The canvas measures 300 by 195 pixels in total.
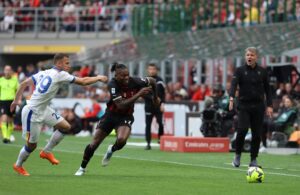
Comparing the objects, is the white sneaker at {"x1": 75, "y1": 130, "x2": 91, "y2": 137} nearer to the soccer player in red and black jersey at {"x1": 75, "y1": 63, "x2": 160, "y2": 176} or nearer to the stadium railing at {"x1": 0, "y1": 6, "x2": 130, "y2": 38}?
the stadium railing at {"x1": 0, "y1": 6, "x2": 130, "y2": 38}

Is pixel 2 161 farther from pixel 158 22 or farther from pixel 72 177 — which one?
pixel 158 22

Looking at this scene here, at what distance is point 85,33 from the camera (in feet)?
166

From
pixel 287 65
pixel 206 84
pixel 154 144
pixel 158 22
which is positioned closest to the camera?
→ pixel 287 65

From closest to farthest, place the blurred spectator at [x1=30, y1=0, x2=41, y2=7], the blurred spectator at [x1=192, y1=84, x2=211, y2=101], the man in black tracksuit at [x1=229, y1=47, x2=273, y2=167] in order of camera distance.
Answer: the man in black tracksuit at [x1=229, y1=47, x2=273, y2=167]
the blurred spectator at [x1=192, y1=84, x2=211, y2=101]
the blurred spectator at [x1=30, y1=0, x2=41, y2=7]

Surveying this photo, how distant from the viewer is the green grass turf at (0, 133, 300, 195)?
1520cm

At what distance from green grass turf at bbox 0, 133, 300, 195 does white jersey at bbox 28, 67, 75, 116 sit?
1.11 meters

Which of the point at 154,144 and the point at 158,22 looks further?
the point at 158,22

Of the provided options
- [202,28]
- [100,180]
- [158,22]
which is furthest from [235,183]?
[158,22]

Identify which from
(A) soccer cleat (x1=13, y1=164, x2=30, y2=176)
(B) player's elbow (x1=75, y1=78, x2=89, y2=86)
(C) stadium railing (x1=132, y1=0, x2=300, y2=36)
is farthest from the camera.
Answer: (C) stadium railing (x1=132, y1=0, x2=300, y2=36)

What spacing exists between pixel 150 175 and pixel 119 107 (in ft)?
4.11

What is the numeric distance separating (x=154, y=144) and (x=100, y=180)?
42.4ft

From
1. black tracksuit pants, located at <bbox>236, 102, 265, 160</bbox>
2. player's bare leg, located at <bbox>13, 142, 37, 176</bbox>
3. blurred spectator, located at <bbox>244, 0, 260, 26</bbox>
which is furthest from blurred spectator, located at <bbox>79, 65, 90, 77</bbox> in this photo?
player's bare leg, located at <bbox>13, 142, 37, 176</bbox>

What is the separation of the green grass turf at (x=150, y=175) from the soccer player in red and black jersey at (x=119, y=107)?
507 mm

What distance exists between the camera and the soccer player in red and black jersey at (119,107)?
17703mm
